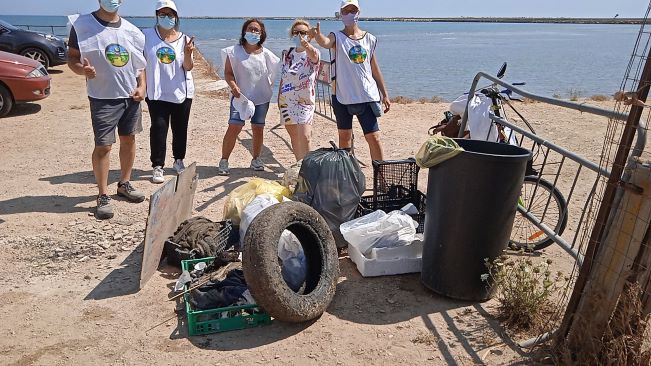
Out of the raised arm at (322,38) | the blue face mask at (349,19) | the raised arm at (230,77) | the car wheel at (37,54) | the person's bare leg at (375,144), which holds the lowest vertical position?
the car wheel at (37,54)

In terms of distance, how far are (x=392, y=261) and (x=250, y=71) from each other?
335 centimetres

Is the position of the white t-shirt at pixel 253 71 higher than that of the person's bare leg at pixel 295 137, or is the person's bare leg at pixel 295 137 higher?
the white t-shirt at pixel 253 71

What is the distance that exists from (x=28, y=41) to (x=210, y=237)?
46.2ft

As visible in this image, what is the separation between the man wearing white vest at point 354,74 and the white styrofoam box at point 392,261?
1.87m

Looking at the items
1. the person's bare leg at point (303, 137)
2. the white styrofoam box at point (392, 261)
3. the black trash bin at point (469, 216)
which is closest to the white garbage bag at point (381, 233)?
the white styrofoam box at point (392, 261)

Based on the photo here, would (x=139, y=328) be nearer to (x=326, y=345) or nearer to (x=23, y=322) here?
(x=23, y=322)

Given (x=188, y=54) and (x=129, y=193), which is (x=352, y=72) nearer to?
(x=188, y=54)

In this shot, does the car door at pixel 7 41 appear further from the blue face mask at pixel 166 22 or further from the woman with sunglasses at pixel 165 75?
the blue face mask at pixel 166 22

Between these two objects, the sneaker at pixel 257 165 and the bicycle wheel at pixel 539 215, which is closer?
the bicycle wheel at pixel 539 215

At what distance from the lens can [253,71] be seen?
6863 millimetres

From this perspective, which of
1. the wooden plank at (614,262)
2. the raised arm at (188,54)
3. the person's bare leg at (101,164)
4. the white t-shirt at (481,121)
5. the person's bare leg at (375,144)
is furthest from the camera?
the raised arm at (188,54)

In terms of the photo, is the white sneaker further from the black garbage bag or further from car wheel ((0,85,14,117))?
car wheel ((0,85,14,117))

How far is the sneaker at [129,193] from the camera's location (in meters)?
6.06

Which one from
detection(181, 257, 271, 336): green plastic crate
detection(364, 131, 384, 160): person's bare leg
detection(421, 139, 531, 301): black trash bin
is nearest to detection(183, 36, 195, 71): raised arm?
detection(364, 131, 384, 160): person's bare leg
